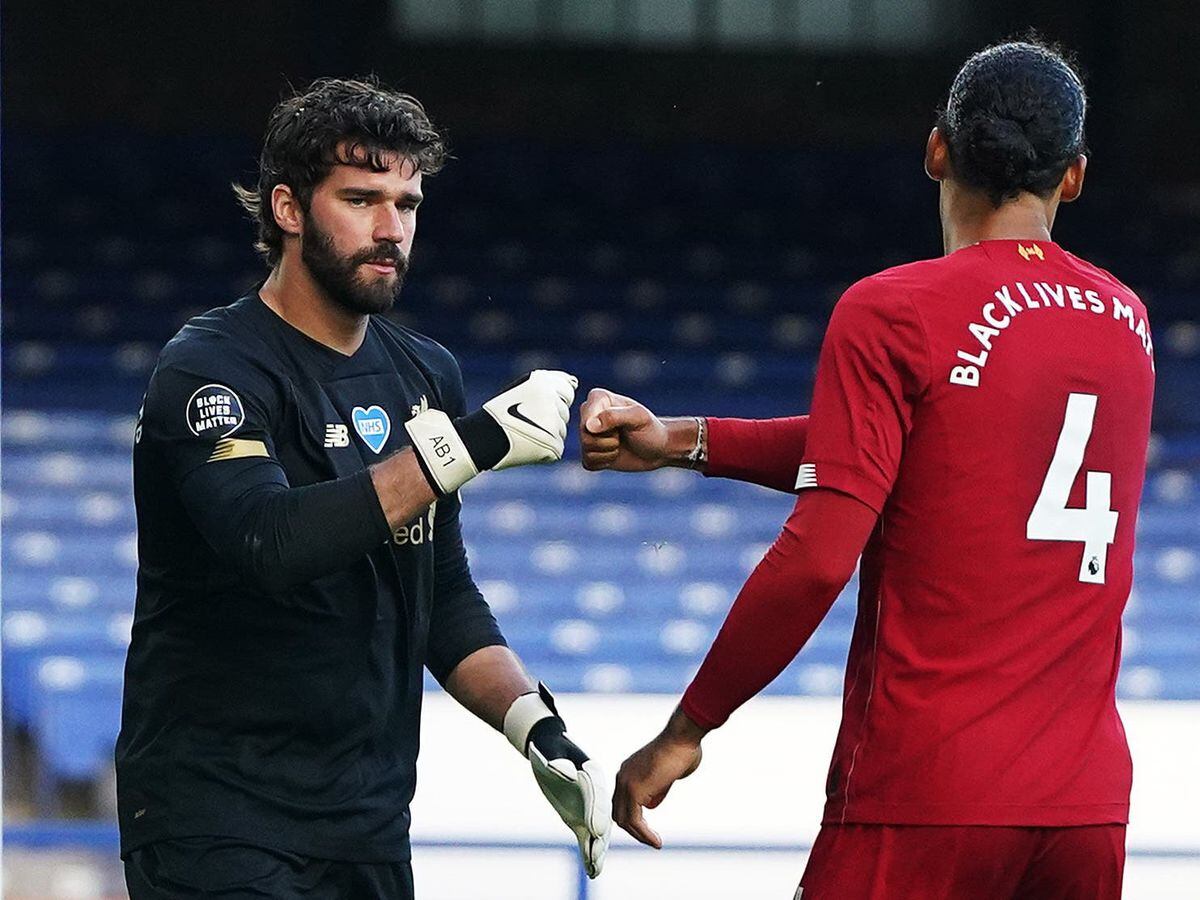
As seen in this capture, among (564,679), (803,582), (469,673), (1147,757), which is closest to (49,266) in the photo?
(564,679)

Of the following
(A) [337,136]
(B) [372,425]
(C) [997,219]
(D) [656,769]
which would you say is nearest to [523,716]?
(D) [656,769]

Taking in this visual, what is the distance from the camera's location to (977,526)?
85.6 inches

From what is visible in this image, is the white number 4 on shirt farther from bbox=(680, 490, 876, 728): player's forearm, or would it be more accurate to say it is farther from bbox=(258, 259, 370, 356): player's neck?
bbox=(258, 259, 370, 356): player's neck

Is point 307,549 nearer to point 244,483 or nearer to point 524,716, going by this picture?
point 244,483

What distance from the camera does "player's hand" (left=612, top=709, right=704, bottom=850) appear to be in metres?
2.36

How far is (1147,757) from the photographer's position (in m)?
5.68

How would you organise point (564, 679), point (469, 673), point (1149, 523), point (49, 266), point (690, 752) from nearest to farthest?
point (690, 752)
point (469, 673)
point (564, 679)
point (1149, 523)
point (49, 266)

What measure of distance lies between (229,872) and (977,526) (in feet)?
3.33

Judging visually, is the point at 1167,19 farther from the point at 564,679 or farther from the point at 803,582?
the point at 803,582

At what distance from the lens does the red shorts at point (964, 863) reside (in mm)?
2176

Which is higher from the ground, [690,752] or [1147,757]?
[690,752]

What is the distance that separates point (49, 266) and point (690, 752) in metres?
8.09

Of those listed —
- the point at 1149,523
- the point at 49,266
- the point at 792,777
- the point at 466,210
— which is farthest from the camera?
the point at 466,210

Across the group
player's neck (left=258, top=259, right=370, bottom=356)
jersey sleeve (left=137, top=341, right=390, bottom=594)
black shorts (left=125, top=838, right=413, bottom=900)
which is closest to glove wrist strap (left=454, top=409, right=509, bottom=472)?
jersey sleeve (left=137, top=341, right=390, bottom=594)
